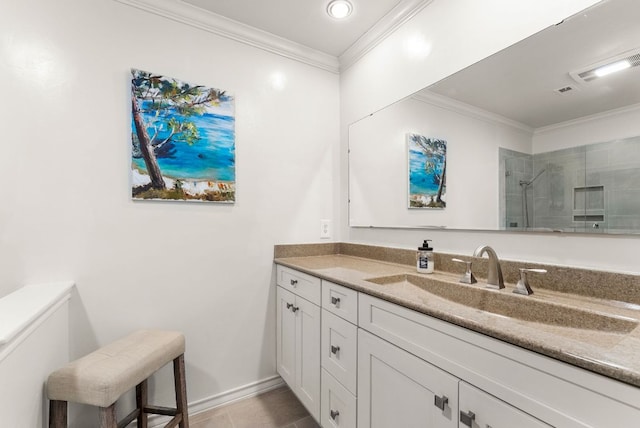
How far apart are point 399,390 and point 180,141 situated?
5.37 ft

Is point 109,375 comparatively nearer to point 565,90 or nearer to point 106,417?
point 106,417

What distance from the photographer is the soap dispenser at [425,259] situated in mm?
1509

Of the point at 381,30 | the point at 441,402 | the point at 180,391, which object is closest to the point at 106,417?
the point at 180,391

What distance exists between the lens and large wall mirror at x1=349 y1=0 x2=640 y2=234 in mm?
979

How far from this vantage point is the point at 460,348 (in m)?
0.81

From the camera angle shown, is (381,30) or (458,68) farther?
(381,30)

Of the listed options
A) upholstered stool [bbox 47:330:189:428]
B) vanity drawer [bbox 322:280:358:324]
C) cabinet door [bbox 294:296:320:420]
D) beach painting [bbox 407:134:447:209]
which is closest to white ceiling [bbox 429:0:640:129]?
beach painting [bbox 407:134:447:209]

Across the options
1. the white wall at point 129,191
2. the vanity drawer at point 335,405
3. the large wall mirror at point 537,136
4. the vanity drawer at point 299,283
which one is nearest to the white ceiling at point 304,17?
the white wall at point 129,191

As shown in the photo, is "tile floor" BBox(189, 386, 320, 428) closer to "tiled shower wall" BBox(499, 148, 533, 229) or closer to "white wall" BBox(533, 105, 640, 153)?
"tiled shower wall" BBox(499, 148, 533, 229)

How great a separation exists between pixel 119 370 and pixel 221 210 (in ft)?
3.13

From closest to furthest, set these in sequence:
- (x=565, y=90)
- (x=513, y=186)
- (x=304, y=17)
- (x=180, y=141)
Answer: (x=565, y=90) → (x=513, y=186) → (x=180, y=141) → (x=304, y=17)

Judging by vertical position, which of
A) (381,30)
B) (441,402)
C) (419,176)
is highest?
(381,30)

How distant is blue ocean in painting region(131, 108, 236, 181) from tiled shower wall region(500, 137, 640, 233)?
1509mm

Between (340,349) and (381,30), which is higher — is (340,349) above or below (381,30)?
below
